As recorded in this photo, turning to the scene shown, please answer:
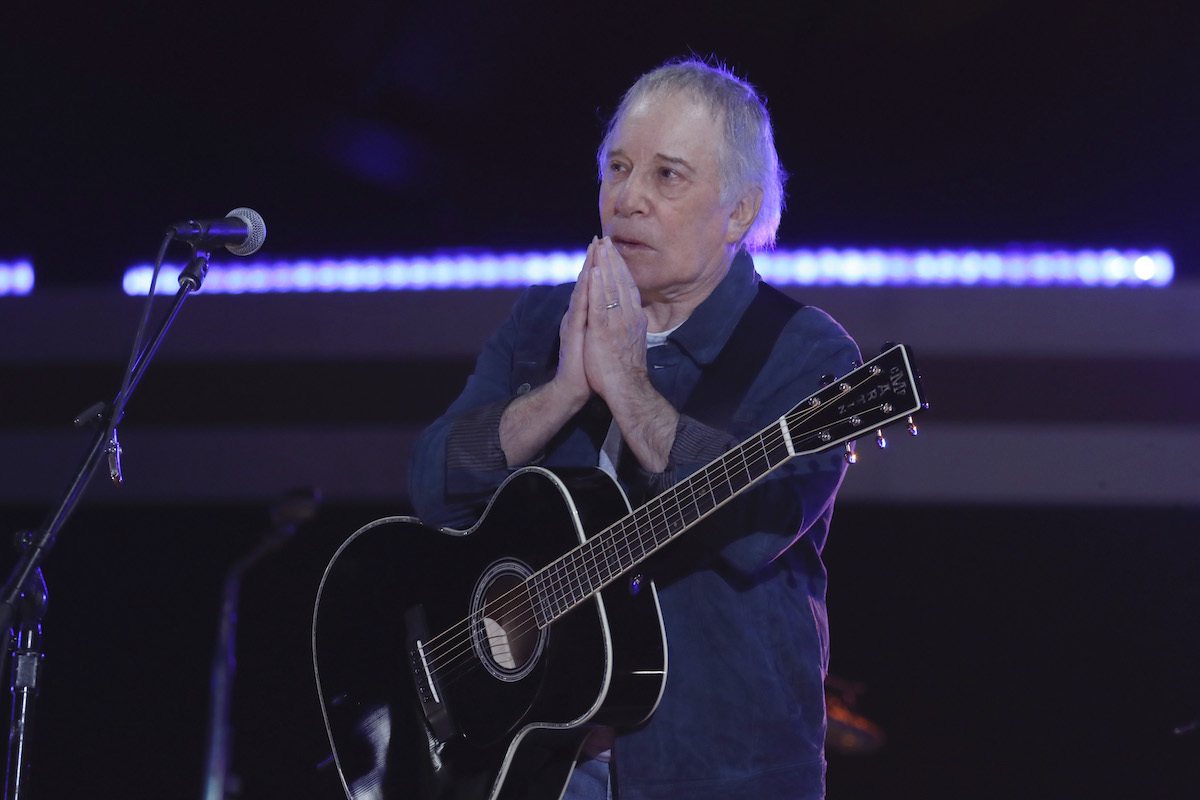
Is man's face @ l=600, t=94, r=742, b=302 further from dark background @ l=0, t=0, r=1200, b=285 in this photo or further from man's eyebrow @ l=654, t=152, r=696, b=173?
dark background @ l=0, t=0, r=1200, b=285

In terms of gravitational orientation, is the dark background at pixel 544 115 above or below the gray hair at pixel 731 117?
above

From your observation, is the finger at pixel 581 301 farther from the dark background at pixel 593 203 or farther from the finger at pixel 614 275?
the dark background at pixel 593 203

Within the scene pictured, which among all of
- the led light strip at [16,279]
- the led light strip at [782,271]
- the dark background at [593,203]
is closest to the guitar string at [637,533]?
the led light strip at [782,271]

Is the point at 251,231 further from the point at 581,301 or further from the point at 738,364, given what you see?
the point at 738,364

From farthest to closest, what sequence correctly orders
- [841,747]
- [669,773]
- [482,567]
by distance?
[841,747]
[482,567]
[669,773]

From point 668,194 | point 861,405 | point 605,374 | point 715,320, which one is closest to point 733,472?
point 861,405

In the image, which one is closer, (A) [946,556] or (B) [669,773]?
(B) [669,773]

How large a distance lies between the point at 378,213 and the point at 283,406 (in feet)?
3.26

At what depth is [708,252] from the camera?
225cm

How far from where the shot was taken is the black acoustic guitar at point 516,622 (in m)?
1.78

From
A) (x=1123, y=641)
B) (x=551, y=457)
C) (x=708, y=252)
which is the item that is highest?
(x=708, y=252)

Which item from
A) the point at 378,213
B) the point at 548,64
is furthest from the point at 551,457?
the point at 378,213

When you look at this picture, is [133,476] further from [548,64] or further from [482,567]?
[482,567]

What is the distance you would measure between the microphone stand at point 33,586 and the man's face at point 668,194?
1012 mm
